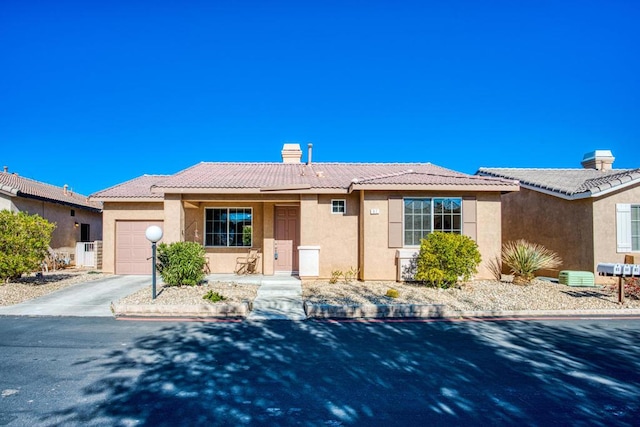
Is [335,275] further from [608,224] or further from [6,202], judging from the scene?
[6,202]

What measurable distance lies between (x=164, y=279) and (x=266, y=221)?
14.1 feet

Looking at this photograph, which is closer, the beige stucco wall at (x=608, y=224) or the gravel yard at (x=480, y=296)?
the gravel yard at (x=480, y=296)

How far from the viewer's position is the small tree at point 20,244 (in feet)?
33.3

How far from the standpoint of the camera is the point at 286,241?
13.5 meters

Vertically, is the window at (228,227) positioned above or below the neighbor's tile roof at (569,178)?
below

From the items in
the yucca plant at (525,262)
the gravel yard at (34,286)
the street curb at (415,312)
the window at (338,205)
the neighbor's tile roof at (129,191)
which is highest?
the neighbor's tile roof at (129,191)

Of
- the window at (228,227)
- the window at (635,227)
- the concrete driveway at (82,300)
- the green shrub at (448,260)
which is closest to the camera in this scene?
the concrete driveway at (82,300)

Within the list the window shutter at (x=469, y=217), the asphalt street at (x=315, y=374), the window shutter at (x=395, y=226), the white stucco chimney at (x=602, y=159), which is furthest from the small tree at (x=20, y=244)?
the white stucco chimney at (x=602, y=159)

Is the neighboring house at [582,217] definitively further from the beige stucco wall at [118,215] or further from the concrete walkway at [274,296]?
the beige stucco wall at [118,215]

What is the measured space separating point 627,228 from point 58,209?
863 inches

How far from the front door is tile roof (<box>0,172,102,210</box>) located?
7.12 meters

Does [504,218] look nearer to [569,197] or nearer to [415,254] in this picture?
[569,197]

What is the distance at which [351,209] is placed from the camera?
12398 mm

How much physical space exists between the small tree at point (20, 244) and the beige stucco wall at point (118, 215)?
111 inches
